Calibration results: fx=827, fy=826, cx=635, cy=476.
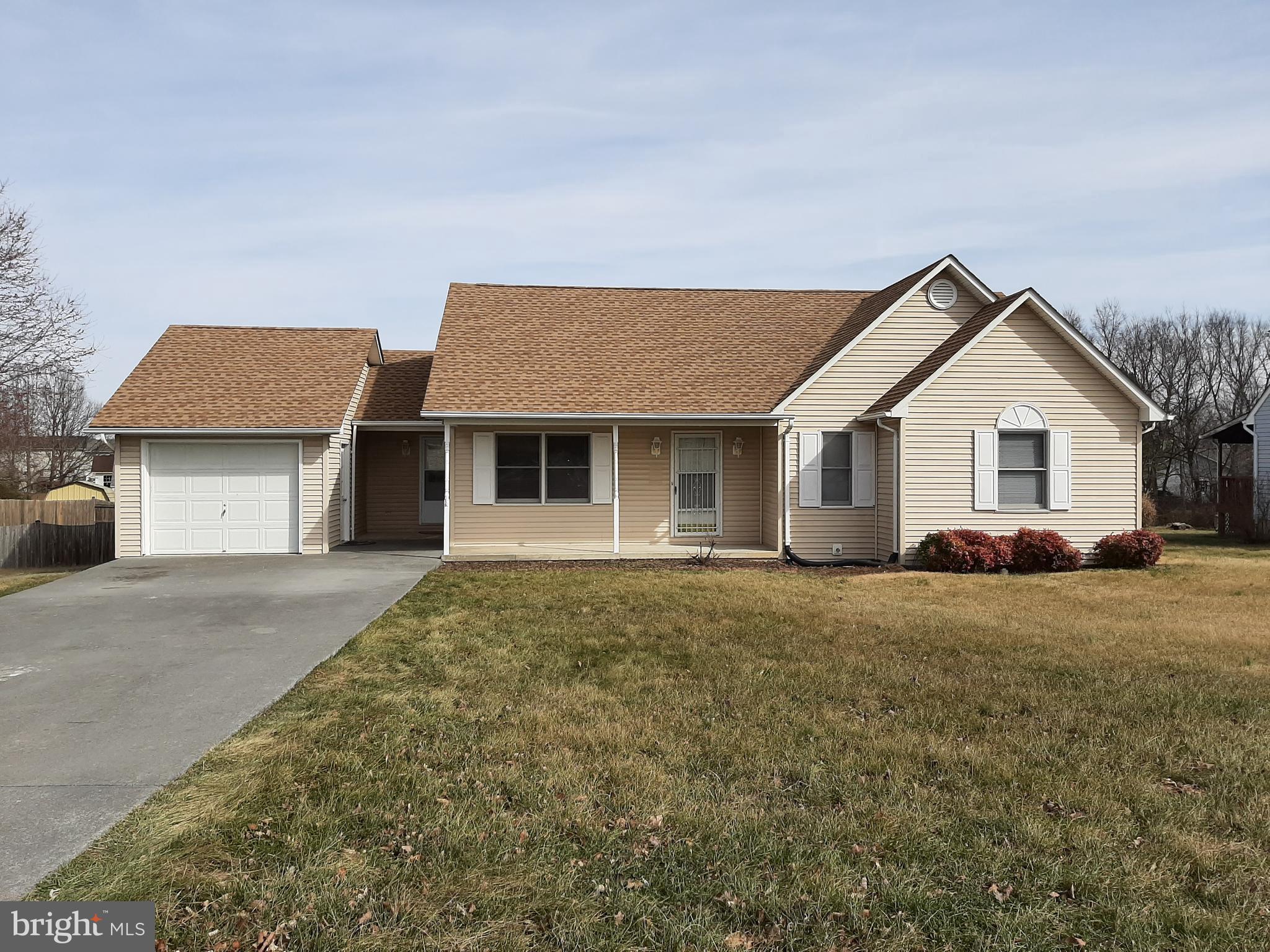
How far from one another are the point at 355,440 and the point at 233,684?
1229 centimetres

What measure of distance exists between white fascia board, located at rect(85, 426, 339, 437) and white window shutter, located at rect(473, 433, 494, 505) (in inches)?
110

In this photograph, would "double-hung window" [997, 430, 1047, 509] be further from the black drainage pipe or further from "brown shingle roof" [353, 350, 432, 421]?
"brown shingle roof" [353, 350, 432, 421]

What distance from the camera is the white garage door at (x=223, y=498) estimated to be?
1666 cm

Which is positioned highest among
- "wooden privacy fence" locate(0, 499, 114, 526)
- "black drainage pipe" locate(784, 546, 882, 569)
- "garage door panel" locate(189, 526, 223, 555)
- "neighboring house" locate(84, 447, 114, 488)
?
"neighboring house" locate(84, 447, 114, 488)

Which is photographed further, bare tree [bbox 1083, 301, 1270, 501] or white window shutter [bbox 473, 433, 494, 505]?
bare tree [bbox 1083, 301, 1270, 501]

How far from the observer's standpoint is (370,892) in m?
3.61

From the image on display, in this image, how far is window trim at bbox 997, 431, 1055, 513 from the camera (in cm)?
1554

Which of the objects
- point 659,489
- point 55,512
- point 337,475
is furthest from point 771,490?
point 55,512

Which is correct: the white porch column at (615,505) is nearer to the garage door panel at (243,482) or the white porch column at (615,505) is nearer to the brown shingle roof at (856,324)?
the brown shingle roof at (856,324)

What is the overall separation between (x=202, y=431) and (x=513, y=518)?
20.6ft

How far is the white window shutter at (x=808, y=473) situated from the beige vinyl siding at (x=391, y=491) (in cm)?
903

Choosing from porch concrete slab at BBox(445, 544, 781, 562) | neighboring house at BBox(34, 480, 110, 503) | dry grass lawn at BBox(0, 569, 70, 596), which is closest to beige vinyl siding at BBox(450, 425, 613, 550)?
porch concrete slab at BBox(445, 544, 781, 562)

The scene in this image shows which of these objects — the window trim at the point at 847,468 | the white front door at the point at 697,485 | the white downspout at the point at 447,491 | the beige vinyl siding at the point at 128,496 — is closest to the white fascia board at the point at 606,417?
the white downspout at the point at 447,491

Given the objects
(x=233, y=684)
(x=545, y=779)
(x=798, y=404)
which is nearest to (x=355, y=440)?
(x=798, y=404)
